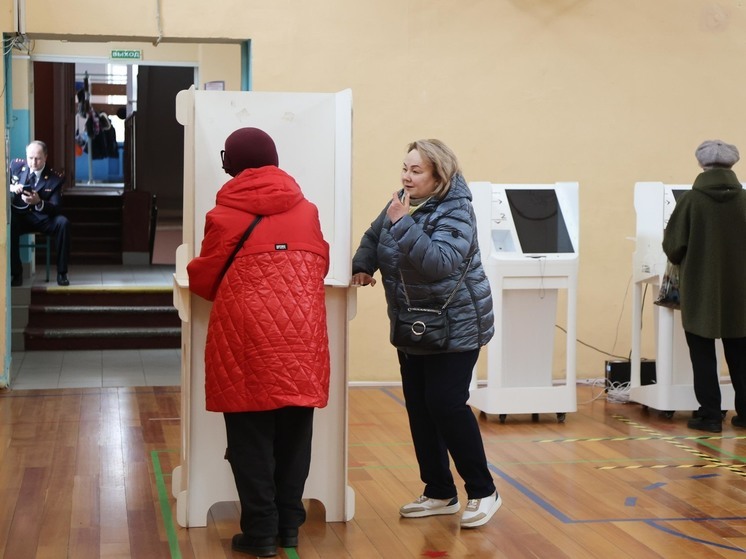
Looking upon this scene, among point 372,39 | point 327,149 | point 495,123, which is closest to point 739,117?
point 495,123

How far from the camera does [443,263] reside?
3.88 m

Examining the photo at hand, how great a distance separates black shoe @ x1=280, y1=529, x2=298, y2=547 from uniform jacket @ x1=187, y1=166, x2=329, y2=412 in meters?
0.52

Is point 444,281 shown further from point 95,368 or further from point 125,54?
point 95,368

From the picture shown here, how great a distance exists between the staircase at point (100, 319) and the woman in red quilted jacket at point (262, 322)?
5114 millimetres

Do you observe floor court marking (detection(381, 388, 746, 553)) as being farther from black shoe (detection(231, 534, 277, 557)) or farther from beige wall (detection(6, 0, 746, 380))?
beige wall (detection(6, 0, 746, 380))

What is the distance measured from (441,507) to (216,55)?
6868 mm

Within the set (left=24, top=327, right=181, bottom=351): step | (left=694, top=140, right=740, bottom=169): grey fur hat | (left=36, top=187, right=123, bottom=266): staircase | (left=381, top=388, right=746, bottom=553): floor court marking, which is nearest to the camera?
(left=381, top=388, right=746, bottom=553): floor court marking

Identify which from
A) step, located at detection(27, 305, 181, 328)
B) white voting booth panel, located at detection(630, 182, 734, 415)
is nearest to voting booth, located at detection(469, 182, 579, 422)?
white voting booth panel, located at detection(630, 182, 734, 415)

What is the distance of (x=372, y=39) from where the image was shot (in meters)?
7.17

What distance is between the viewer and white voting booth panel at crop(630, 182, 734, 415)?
21.0ft

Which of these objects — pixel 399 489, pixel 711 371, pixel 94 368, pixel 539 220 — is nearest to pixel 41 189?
pixel 94 368

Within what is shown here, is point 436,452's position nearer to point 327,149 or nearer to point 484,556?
point 484,556

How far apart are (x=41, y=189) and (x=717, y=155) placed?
19.1 feet

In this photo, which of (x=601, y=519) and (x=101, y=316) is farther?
(x=101, y=316)
